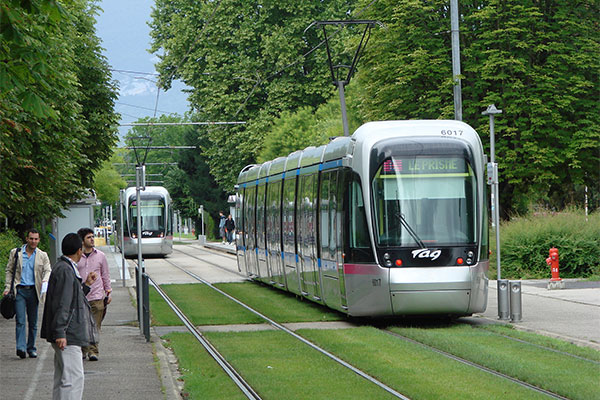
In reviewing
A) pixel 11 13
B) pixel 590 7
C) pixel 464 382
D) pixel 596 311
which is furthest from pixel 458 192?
pixel 590 7

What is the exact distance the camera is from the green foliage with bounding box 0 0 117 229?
957 centimetres

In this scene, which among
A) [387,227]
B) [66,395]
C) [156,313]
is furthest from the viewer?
[156,313]

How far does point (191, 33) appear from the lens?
53.1 metres

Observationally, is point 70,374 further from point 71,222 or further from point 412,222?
point 71,222

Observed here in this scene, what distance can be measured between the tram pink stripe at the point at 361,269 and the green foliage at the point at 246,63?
33.4 m

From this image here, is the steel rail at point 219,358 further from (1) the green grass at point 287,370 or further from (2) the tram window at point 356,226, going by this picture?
(2) the tram window at point 356,226

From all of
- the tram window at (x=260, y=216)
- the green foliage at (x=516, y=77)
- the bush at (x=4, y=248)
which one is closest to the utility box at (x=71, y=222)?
the bush at (x=4, y=248)

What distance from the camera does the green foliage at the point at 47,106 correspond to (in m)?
9.57

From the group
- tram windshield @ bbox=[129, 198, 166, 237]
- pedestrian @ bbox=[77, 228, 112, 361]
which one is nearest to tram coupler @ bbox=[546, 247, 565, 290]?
pedestrian @ bbox=[77, 228, 112, 361]

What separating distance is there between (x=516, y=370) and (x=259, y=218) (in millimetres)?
15525

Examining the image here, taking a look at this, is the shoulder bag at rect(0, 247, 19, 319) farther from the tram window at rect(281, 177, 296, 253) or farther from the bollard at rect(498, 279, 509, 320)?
the tram window at rect(281, 177, 296, 253)

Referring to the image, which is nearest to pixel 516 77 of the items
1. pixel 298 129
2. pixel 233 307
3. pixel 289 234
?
pixel 298 129

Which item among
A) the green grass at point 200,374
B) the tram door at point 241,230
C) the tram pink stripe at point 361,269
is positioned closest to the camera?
the green grass at point 200,374

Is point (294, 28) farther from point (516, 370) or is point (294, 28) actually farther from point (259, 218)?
point (516, 370)
